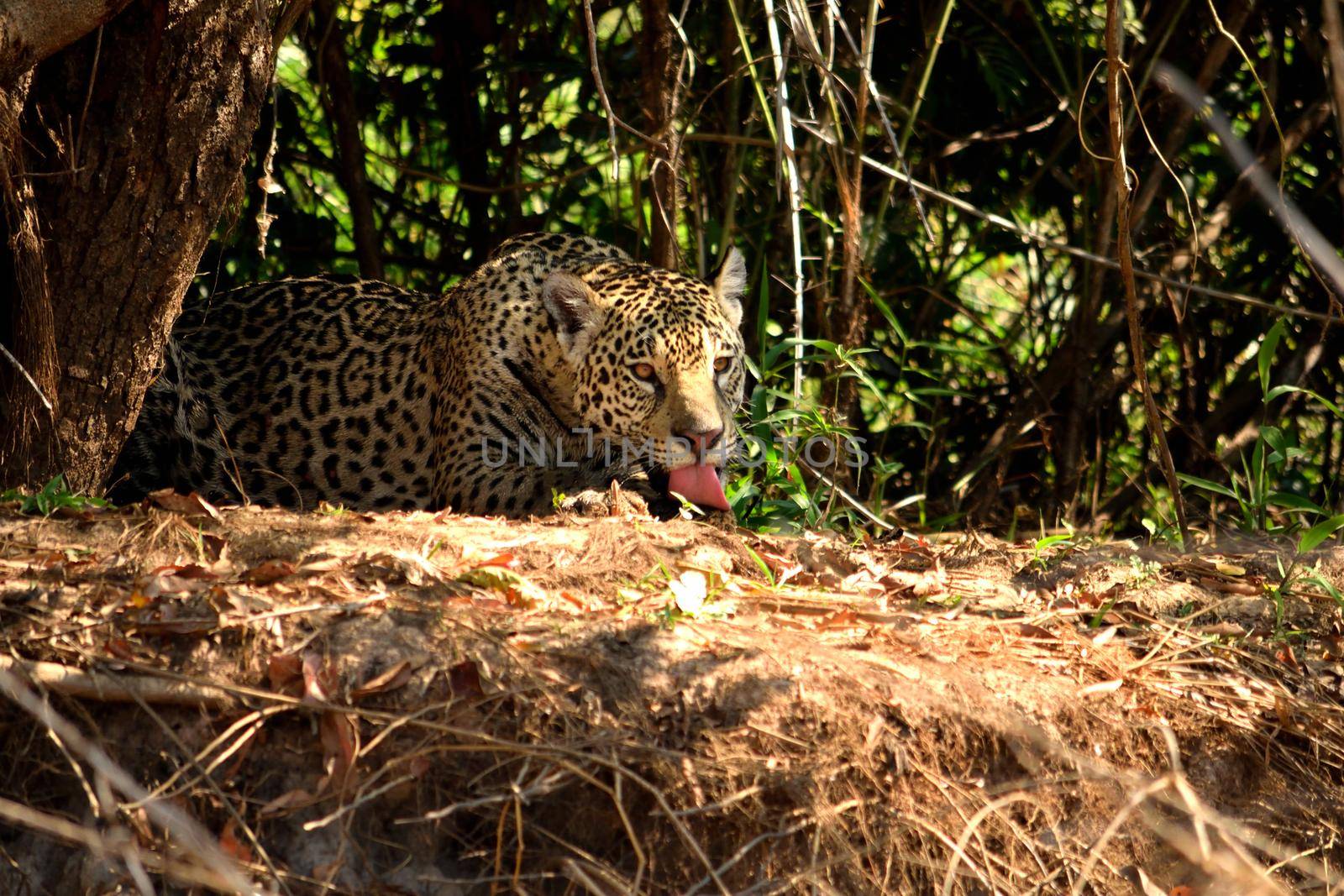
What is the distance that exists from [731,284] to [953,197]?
1.53m

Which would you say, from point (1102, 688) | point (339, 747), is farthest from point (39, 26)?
point (1102, 688)

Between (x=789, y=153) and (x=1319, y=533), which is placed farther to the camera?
(x=789, y=153)

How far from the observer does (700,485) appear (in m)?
5.52

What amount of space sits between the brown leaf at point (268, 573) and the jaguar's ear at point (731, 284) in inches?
107

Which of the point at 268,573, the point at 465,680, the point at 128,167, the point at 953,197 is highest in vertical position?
the point at 128,167

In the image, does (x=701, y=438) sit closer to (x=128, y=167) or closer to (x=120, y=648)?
(x=128, y=167)

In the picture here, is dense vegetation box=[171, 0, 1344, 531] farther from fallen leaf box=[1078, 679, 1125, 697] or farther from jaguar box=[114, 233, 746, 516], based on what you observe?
fallen leaf box=[1078, 679, 1125, 697]

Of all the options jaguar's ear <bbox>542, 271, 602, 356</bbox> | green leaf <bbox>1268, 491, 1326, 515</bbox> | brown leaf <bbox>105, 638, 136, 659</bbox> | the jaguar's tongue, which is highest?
jaguar's ear <bbox>542, 271, 602, 356</bbox>

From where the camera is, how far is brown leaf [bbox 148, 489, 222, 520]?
438 centimetres

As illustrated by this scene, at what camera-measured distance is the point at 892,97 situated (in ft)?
24.0

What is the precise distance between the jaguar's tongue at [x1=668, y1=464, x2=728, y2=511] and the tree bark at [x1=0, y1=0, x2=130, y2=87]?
2.52 metres

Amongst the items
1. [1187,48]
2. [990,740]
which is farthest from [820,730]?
[1187,48]

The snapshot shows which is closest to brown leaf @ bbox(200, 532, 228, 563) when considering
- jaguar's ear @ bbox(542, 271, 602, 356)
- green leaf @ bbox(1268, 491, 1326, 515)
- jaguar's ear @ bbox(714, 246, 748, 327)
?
jaguar's ear @ bbox(542, 271, 602, 356)

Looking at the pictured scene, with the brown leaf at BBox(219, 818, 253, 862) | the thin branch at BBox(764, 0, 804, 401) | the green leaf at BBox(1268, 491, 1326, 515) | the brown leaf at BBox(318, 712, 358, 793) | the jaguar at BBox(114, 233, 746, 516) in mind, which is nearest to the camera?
the brown leaf at BBox(219, 818, 253, 862)
